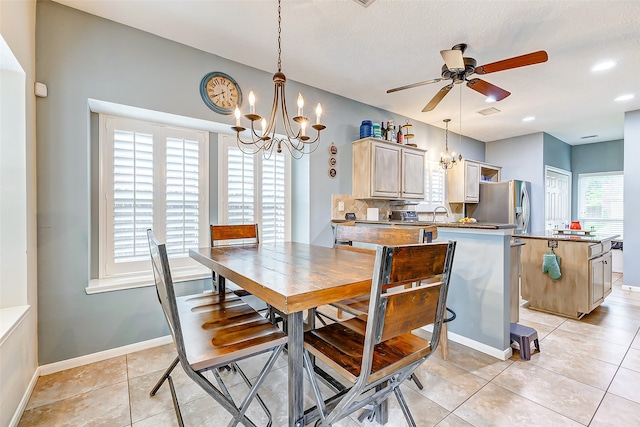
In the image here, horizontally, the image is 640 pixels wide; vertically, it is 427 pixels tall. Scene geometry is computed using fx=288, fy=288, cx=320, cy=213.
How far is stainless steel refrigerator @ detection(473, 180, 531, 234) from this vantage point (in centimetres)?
496

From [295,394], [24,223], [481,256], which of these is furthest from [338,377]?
[24,223]

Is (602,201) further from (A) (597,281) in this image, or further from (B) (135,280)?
(B) (135,280)

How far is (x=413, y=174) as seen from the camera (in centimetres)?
418

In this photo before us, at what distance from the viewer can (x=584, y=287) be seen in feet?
9.78

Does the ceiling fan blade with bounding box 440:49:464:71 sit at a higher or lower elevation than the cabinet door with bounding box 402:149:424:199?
higher

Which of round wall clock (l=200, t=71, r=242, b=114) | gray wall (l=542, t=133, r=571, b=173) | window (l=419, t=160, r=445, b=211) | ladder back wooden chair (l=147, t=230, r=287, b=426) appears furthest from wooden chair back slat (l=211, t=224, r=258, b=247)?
gray wall (l=542, t=133, r=571, b=173)

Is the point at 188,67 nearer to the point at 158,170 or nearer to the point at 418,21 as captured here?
the point at 158,170

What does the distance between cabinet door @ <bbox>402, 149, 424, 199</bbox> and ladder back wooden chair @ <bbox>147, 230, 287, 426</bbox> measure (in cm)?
299

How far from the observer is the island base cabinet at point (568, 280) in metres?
2.98

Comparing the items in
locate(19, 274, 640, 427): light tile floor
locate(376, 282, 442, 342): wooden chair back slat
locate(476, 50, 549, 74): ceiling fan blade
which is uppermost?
locate(476, 50, 549, 74): ceiling fan blade

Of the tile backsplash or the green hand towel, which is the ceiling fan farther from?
the green hand towel

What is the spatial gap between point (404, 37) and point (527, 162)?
4603 millimetres

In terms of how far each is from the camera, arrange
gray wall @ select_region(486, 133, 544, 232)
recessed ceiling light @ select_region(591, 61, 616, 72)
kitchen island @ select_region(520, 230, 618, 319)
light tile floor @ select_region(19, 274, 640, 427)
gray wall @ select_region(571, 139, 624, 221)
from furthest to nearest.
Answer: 1. gray wall @ select_region(571, 139, 624, 221)
2. gray wall @ select_region(486, 133, 544, 232)
3. kitchen island @ select_region(520, 230, 618, 319)
4. recessed ceiling light @ select_region(591, 61, 616, 72)
5. light tile floor @ select_region(19, 274, 640, 427)

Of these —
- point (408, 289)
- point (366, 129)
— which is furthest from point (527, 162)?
point (408, 289)
